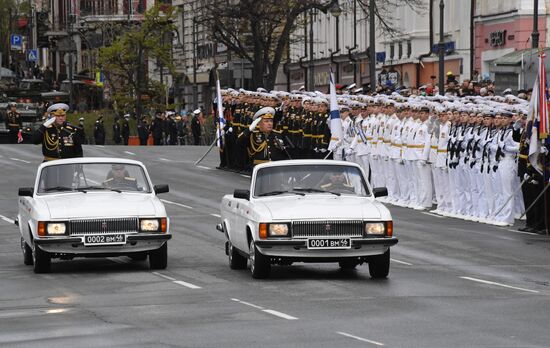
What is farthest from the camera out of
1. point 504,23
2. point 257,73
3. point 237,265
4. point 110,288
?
point 257,73

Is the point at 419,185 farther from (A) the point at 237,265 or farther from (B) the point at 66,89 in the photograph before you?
(B) the point at 66,89

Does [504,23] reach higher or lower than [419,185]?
higher

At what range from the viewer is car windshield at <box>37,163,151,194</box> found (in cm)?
2044

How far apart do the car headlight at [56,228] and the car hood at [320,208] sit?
2351mm

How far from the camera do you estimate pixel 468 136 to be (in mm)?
29938

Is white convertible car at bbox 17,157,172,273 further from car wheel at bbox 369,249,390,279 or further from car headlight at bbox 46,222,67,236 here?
car wheel at bbox 369,249,390,279

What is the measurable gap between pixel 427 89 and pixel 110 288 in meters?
21.7

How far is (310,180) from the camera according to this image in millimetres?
19453

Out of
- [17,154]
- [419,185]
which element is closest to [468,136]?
[419,185]

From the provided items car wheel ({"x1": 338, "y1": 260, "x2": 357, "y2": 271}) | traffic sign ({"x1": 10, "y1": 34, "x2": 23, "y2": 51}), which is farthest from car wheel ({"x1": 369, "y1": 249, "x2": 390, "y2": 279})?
traffic sign ({"x1": 10, "y1": 34, "x2": 23, "y2": 51})

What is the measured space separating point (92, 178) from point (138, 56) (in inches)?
2417

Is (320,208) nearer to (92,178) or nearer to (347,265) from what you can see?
(347,265)

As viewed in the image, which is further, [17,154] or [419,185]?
[17,154]

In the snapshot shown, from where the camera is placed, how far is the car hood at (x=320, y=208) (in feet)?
59.7
